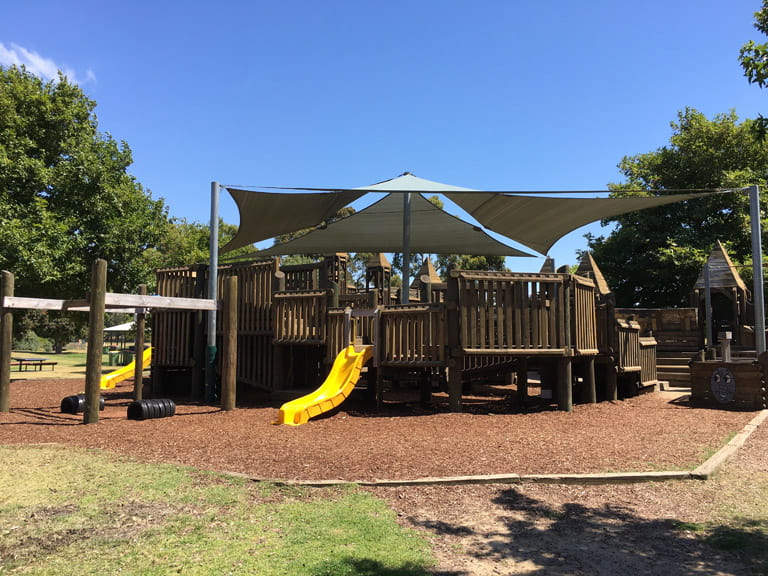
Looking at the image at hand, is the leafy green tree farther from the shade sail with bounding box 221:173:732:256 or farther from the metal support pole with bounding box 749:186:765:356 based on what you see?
the metal support pole with bounding box 749:186:765:356

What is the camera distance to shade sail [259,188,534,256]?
658 inches

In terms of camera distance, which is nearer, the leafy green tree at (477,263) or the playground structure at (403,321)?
the playground structure at (403,321)

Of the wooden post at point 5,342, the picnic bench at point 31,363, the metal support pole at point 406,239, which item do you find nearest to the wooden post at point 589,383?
the metal support pole at point 406,239

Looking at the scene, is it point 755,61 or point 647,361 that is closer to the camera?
point 755,61

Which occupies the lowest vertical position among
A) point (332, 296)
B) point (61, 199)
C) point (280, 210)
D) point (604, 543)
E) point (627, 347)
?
point (604, 543)

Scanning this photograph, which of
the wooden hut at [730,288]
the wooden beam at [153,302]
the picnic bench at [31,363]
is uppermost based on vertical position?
the wooden hut at [730,288]

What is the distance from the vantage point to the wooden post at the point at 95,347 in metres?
9.56

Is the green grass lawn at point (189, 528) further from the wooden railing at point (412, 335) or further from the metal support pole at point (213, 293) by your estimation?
the metal support pole at point (213, 293)

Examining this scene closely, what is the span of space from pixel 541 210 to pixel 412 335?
5369 mm

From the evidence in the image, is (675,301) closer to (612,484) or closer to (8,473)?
(612,484)

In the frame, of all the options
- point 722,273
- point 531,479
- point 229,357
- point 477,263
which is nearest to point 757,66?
point 531,479

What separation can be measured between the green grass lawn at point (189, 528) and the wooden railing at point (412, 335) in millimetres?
5473

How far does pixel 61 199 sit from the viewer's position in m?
22.8

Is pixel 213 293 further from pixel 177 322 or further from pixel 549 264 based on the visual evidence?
pixel 549 264
